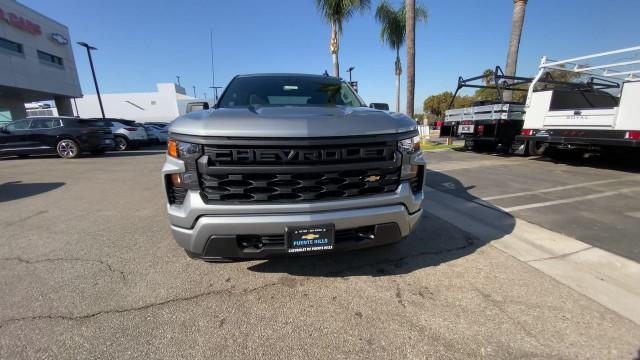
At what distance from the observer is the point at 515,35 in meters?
11.3

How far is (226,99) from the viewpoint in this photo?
3.19m

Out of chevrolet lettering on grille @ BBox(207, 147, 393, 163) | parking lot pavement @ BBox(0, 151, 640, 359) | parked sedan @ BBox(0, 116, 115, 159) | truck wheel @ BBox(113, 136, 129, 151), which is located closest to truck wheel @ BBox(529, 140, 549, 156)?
parking lot pavement @ BBox(0, 151, 640, 359)

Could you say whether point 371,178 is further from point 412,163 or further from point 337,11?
point 337,11

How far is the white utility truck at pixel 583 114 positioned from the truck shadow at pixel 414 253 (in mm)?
4307

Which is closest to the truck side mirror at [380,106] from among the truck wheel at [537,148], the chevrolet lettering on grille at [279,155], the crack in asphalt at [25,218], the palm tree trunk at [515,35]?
the chevrolet lettering on grille at [279,155]

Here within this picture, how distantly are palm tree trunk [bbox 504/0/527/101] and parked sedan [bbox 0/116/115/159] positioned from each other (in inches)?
647

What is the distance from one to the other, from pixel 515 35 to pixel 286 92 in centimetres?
1224

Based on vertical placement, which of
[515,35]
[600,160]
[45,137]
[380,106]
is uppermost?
[515,35]

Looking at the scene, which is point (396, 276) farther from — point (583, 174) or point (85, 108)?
point (85, 108)

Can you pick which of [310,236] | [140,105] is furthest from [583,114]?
[140,105]

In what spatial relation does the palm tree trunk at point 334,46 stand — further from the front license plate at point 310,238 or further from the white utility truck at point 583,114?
the front license plate at point 310,238

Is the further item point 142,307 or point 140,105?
point 140,105

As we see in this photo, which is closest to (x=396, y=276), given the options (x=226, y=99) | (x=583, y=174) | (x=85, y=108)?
(x=226, y=99)

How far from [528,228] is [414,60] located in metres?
10.6
